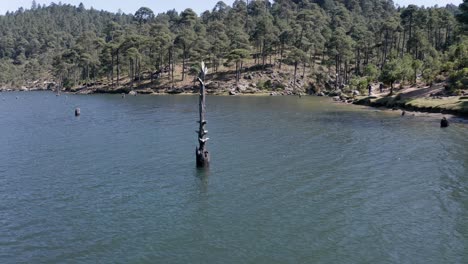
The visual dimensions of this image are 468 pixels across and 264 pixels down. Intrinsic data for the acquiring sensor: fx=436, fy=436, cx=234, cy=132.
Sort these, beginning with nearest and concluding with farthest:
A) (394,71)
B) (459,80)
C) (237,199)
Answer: (237,199), (459,80), (394,71)

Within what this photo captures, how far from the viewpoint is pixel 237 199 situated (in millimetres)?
36500

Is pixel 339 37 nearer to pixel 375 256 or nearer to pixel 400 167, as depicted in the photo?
pixel 400 167

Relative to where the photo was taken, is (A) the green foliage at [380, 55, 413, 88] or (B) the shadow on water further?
(A) the green foliage at [380, 55, 413, 88]

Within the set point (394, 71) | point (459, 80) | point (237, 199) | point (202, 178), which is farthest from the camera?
point (394, 71)

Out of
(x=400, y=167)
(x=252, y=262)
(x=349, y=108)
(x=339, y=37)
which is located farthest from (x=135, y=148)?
(x=339, y=37)

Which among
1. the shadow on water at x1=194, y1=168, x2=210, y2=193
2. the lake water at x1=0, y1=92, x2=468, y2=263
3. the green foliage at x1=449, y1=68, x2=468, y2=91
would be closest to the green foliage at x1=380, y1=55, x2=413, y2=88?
the green foliage at x1=449, y1=68, x2=468, y2=91

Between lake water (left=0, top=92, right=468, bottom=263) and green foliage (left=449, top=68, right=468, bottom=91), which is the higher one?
green foliage (left=449, top=68, right=468, bottom=91)

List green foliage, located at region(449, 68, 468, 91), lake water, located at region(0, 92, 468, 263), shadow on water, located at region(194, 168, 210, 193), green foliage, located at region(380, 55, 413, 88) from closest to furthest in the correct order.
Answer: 1. lake water, located at region(0, 92, 468, 263)
2. shadow on water, located at region(194, 168, 210, 193)
3. green foliage, located at region(449, 68, 468, 91)
4. green foliage, located at region(380, 55, 413, 88)

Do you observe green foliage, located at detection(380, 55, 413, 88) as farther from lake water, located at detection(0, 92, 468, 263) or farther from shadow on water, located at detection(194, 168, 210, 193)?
shadow on water, located at detection(194, 168, 210, 193)

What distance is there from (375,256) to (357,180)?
16849mm

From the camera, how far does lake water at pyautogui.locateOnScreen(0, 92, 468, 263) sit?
88.3 feet

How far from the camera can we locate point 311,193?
125 feet

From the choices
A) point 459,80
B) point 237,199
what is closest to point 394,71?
point 459,80

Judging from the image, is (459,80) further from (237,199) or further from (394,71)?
(237,199)
